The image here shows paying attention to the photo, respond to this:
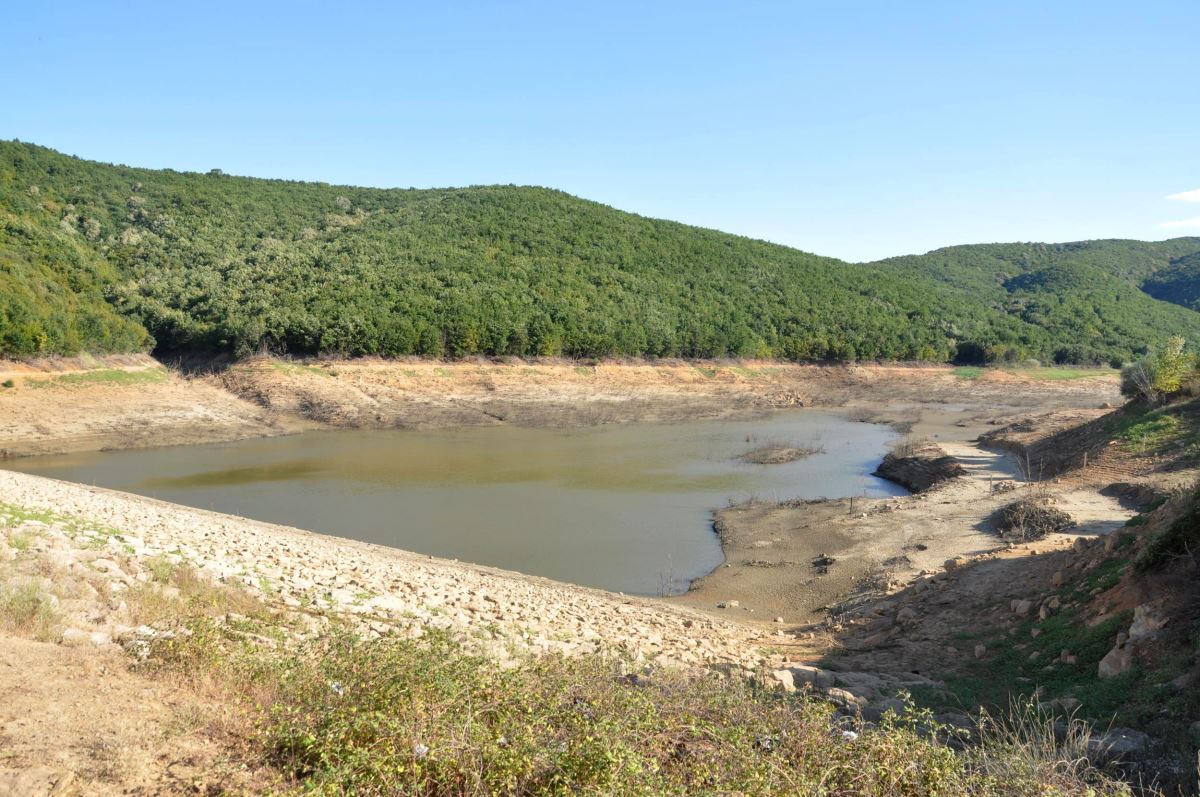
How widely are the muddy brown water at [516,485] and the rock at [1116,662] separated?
6.37m

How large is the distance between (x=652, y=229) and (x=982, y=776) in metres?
65.3

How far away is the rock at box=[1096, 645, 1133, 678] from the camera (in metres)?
5.54

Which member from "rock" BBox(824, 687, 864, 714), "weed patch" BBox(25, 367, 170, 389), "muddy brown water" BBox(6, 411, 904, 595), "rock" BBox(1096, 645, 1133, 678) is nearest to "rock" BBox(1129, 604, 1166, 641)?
"rock" BBox(1096, 645, 1133, 678)

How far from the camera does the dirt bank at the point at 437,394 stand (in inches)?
974

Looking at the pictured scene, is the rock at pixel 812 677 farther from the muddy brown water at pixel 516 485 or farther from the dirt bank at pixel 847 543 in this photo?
the muddy brown water at pixel 516 485

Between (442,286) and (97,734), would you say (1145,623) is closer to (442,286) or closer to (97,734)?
(97,734)

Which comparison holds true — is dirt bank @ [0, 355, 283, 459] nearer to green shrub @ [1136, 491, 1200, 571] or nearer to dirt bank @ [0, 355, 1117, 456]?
dirt bank @ [0, 355, 1117, 456]

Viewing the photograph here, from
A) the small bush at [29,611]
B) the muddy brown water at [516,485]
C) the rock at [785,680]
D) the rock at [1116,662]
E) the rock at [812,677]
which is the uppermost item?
the small bush at [29,611]

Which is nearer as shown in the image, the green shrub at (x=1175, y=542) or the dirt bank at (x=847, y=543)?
the green shrub at (x=1175, y=542)

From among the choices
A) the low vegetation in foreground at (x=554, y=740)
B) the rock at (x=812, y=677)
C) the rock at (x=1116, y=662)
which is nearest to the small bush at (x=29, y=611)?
the low vegetation in foreground at (x=554, y=740)

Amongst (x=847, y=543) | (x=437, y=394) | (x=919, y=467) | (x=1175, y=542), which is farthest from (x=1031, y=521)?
(x=437, y=394)

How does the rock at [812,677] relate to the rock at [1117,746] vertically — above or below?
below

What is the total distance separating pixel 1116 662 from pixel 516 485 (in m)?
15.1

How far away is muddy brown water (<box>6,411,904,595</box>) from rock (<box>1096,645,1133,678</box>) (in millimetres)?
6374
